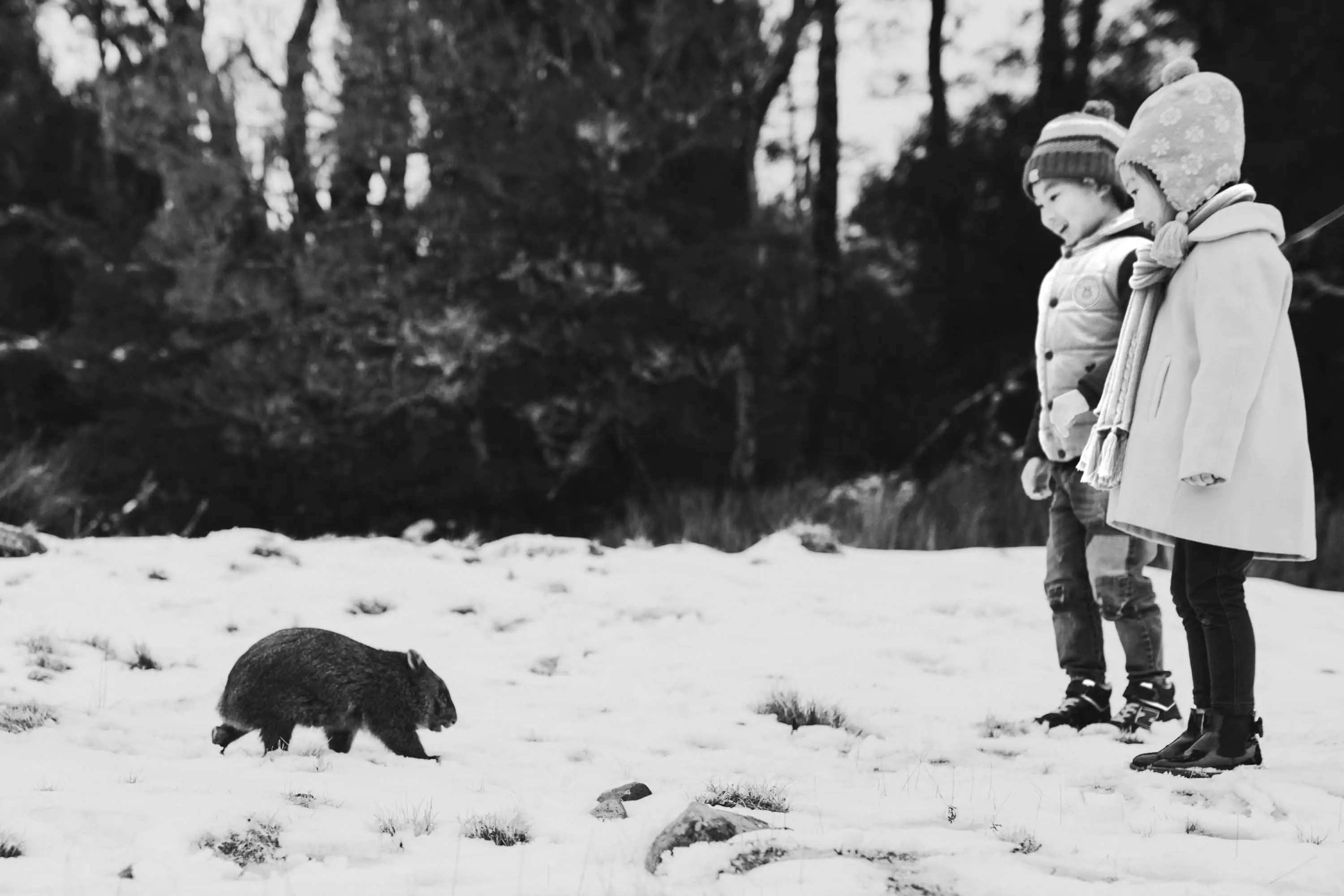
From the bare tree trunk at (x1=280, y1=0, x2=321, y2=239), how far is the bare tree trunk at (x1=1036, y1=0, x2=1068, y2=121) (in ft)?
22.5

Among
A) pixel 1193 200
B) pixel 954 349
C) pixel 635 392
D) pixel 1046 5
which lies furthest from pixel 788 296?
pixel 1193 200

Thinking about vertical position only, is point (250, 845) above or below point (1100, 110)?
below

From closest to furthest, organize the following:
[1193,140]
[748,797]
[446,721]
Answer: [748,797] < [1193,140] < [446,721]

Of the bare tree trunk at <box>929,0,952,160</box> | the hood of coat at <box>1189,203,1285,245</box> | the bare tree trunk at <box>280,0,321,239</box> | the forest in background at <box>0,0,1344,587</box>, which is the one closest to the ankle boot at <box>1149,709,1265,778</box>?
the hood of coat at <box>1189,203,1285,245</box>

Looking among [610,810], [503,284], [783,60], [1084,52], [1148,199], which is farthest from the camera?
[1084,52]

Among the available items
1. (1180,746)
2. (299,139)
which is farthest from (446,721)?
(299,139)

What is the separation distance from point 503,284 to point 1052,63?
617 cm

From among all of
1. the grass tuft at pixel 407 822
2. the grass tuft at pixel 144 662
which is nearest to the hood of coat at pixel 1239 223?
the grass tuft at pixel 407 822

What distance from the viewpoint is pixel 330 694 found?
12.3ft

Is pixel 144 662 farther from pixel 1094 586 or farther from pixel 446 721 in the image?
pixel 1094 586

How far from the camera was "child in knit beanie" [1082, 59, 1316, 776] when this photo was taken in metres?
3.36

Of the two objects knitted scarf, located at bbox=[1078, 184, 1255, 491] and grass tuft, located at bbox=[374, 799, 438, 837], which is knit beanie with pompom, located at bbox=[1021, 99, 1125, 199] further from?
grass tuft, located at bbox=[374, 799, 438, 837]

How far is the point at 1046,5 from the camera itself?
1268 cm

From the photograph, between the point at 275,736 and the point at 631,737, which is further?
the point at 631,737
